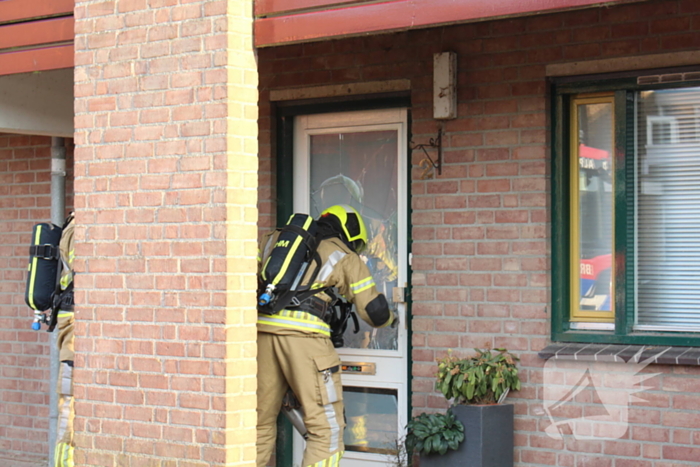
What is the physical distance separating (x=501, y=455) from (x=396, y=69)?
8.60ft

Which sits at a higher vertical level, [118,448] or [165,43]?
[165,43]

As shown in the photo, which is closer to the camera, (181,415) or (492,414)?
(181,415)

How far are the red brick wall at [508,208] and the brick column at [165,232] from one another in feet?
5.27

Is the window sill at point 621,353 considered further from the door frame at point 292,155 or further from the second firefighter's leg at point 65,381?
the second firefighter's leg at point 65,381

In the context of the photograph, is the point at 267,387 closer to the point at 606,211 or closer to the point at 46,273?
the point at 46,273

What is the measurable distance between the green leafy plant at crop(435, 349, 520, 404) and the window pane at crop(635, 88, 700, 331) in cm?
87

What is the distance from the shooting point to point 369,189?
6.16 metres

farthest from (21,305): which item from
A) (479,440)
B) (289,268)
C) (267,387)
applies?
(479,440)

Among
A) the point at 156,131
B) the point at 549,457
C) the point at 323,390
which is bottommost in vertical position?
the point at 549,457

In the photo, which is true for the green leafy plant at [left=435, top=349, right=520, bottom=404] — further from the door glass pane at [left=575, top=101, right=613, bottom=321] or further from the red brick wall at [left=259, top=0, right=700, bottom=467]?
the door glass pane at [left=575, top=101, right=613, bottom=321]

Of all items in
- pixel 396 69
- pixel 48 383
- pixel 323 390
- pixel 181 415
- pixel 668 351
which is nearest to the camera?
pixel 181 415

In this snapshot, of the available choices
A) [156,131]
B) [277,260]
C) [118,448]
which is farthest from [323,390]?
[156,131]

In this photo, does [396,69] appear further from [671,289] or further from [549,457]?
[549,457]

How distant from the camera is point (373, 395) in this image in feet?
19.9
